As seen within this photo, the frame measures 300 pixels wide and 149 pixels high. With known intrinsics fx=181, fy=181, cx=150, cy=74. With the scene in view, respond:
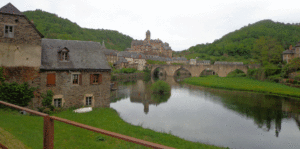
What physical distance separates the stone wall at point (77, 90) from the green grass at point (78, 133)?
108cm

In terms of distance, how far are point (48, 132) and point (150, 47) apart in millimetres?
117907

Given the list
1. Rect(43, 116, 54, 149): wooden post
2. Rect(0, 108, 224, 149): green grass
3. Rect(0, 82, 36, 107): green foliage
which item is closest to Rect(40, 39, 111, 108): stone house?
Rect(0, 82, 36, 107): green foliage

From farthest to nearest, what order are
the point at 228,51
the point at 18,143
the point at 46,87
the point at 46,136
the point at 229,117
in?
the point at 228,51
the point at 229,117
the point at 46,87
the point at 18,143
the point at 46,136

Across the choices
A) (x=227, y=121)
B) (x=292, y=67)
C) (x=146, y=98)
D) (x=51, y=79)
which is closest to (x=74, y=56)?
(x=51, y=79)

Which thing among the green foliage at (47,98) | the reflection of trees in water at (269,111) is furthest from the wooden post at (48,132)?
the reflection of trees in water at (269,111)

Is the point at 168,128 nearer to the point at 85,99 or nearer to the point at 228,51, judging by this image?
the point at 85,99

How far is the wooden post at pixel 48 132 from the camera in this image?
10.5ft

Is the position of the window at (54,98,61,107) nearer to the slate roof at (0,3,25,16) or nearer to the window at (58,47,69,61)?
the window at (58,47,69,61)

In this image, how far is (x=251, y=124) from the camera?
17.6 metres

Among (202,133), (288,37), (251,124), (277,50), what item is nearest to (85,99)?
(202,133)

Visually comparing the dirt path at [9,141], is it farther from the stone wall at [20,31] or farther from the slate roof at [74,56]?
the stone wall at [20,31]

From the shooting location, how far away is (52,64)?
15.7m

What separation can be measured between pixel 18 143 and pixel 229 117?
19.8 metres

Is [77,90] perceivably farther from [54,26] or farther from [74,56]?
[54,26]
